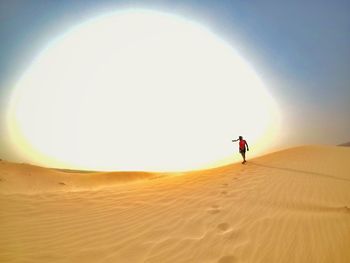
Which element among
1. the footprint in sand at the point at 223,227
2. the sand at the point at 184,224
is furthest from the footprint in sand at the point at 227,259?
the footprint in sand at the point at 223,227

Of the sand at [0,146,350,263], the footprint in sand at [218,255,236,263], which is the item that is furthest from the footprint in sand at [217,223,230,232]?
the footprint in sand at [218,255,236,263]

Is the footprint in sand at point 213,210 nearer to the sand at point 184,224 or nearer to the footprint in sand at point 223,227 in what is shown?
the sand at point 184,224

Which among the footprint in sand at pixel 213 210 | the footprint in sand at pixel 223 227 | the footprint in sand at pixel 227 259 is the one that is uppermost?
the footprint in sand at pixel 213 210

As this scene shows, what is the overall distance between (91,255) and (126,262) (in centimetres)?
62

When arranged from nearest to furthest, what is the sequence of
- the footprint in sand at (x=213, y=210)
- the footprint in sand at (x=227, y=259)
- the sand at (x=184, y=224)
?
the footprint in sand at (x=227, y=259) → the sand at (x=184, y=224) → the footprint in sand at (x=213, y=210)

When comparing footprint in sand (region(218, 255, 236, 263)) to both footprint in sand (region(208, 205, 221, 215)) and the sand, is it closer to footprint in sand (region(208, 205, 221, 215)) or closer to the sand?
the sand

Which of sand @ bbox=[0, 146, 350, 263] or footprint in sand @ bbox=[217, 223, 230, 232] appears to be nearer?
sand @ bbox=[0, 146, 350, 263]

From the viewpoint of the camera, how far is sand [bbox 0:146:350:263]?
4.86 meters

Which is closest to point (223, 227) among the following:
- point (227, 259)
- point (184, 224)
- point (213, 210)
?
point (184, 224)

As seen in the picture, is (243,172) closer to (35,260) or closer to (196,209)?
(196,209)

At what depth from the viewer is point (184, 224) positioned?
6281 millimetres

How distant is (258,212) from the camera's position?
7.13 m

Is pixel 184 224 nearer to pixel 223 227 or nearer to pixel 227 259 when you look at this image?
pixel 223 227

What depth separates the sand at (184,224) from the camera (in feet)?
15.9
